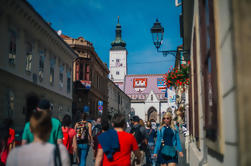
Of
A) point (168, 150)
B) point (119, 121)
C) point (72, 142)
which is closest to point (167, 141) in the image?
point (168, 150)

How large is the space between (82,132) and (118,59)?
9801cm

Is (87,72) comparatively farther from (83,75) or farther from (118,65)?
(118,65)

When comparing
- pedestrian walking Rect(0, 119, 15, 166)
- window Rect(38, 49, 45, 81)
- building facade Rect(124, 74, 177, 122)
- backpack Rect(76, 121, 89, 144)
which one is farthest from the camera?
building facade Rect(124, 74, 177, 122)

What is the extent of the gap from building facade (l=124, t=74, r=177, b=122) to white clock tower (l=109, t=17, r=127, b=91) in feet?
20.3

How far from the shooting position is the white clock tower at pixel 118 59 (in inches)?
4045

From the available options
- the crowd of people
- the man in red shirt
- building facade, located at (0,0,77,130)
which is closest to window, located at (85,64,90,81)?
building facade, located at (0,0,77,130)

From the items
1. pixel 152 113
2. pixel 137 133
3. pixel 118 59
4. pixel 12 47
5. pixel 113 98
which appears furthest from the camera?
pixel 118 59

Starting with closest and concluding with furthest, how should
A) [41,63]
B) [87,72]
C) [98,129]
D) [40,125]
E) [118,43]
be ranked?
[40,125]
[98,129]
[41,63]
[87,72]
[118,43]

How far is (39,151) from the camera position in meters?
2.68

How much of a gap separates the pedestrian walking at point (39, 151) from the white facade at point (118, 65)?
98530mm

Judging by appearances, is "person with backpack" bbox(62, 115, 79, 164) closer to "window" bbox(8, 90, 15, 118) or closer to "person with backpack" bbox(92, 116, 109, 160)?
"person with backpack" bbox(92, 116, 109, 160)

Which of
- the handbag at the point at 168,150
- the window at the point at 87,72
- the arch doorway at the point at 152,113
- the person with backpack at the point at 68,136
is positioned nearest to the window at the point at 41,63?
the window at the point at 87,72

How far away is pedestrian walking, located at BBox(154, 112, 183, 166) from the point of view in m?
7.01

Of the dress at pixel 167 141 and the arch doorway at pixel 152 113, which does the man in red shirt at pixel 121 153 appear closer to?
the dress at pixel 167 141
